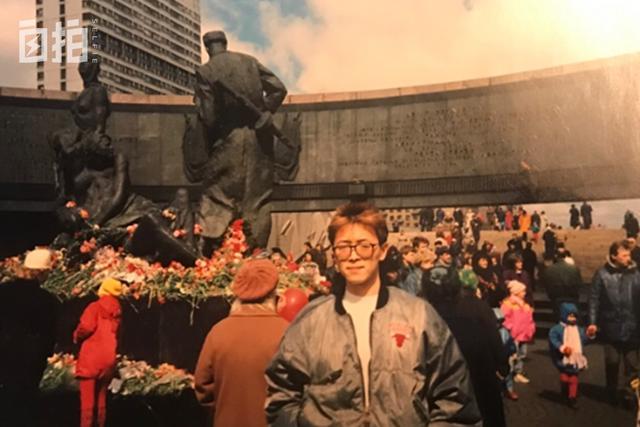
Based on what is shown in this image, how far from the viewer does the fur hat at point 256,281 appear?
359cm

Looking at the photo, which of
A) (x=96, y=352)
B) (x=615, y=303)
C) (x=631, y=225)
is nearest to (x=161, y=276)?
(x=96, y=352)

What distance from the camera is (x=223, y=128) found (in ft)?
26.8

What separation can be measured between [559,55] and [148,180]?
33.8 feet

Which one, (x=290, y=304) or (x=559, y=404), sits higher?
(x=290, y=304)

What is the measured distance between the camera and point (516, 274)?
26.4 feet

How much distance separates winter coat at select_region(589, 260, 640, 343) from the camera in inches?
243

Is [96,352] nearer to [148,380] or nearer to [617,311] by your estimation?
[148,380]

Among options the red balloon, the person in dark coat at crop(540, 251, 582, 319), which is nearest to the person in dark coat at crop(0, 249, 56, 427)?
the red balloon

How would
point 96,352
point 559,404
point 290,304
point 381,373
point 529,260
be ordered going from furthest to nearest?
point 529,260 → point 559,404 → point 290,304 → point 96,352 → point 381,373

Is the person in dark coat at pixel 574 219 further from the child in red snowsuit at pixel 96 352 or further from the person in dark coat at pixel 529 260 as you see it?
the child in red snowsuit at pixel 96 352

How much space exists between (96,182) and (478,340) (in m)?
6.15

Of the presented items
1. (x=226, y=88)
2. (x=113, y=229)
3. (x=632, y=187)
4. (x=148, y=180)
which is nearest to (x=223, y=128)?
(x=226, y=88)

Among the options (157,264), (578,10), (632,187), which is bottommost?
(157,264)

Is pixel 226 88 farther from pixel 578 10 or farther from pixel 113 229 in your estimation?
pixel 578 10
